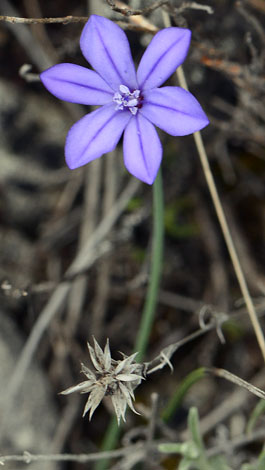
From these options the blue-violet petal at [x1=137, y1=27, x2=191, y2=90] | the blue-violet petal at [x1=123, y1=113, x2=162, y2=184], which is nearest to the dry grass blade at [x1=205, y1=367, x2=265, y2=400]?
the blue-violet petal at [x1=123, y1=113, x2=162, y2=184]

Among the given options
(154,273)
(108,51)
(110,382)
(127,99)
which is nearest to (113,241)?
(154,273)

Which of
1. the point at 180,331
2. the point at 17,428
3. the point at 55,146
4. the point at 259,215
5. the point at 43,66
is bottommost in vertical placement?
the point at 17,428

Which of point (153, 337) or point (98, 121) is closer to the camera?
point (98, 121)

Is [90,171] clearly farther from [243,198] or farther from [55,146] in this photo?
[243,198]

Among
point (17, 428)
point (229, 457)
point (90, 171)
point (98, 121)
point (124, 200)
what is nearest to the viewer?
point (98, 121)

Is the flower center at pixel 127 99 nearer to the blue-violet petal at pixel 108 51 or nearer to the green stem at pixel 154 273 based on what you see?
the blue-violet petal at pixel 108 51

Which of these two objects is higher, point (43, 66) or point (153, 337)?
point (43, 66)

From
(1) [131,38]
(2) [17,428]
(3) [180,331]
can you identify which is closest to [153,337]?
(3) [180,331]
